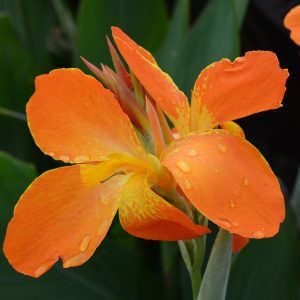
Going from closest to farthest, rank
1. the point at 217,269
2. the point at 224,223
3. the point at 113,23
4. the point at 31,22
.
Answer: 1. the point at 224,223
2. the point at 217,269
3. the point at 113,23
4. the point at 31,22

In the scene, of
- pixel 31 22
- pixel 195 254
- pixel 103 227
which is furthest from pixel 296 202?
pixel 31 22

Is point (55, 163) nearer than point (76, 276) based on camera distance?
No

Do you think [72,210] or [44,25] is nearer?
[72,210]

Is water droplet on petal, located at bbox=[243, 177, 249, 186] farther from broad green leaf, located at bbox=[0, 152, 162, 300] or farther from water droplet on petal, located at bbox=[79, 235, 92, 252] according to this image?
broad green leaf, located at bbox=[0, 152, 162, 300]

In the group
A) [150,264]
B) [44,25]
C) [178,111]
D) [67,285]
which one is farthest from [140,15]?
[178,111]

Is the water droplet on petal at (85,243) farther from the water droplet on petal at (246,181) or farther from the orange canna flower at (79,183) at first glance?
the water droplet on petal at (246,181)

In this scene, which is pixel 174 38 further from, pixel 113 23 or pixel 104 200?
pixel 104 200

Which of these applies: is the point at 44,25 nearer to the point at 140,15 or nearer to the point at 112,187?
the point at 140,15
